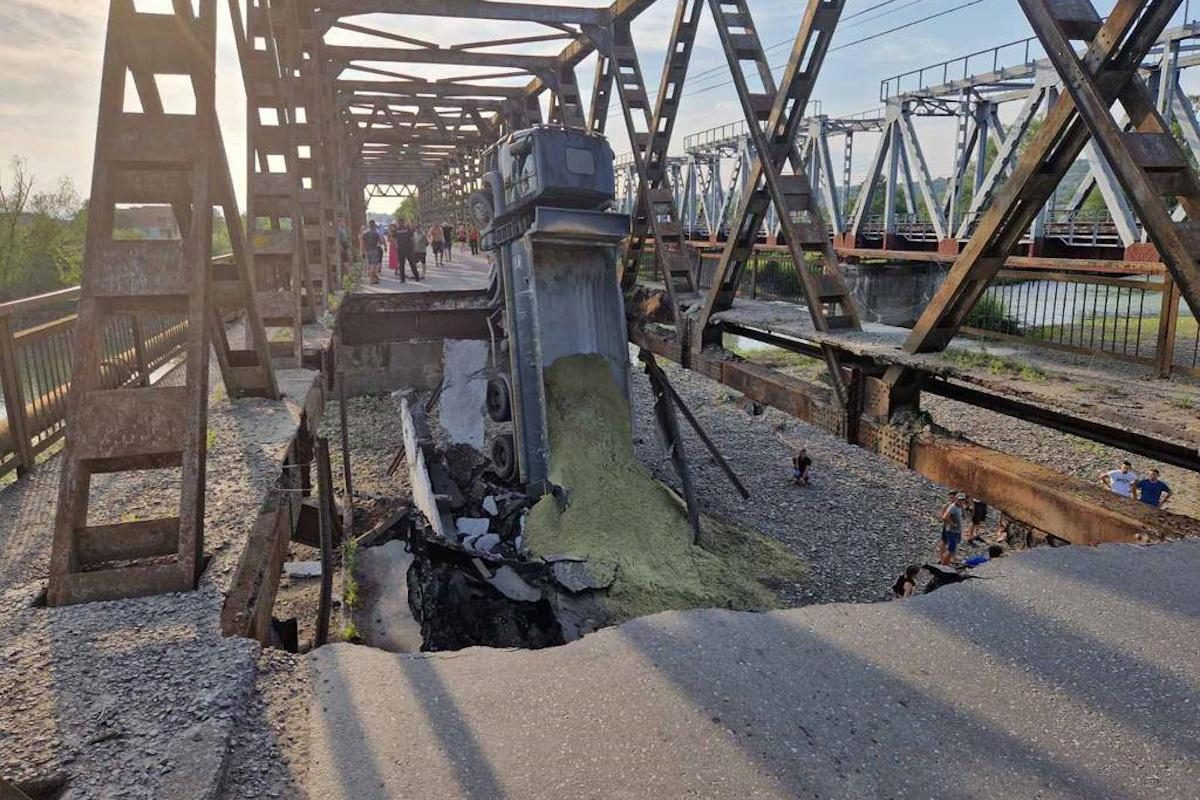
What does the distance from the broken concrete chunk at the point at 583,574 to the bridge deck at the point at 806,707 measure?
104 inches

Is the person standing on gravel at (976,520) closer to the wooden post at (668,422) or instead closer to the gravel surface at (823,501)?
the gravel surface at (823,501)

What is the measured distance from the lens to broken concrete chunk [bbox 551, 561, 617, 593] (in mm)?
6020

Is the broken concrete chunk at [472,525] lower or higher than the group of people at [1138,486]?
higher

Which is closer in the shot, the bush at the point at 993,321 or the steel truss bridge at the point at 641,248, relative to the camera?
the steel truss bridge at the point at 641,248

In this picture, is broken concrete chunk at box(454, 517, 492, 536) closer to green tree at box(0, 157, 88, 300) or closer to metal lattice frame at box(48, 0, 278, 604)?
metal lattice frame at box(48, 0, 278, 604)

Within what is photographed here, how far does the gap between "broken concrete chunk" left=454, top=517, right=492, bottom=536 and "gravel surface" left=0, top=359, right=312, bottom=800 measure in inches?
142

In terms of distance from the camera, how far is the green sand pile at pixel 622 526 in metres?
6.57

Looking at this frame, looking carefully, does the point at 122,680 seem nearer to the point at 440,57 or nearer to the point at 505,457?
the point at 505,457

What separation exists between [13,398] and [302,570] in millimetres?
2695

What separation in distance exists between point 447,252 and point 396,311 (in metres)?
17.2

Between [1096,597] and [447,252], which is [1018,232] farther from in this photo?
[447,252]

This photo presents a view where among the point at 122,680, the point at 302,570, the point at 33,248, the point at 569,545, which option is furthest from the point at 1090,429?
the point at 33,248

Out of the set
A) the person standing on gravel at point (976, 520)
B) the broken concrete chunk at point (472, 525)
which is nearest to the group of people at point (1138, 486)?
the person standing on gravel at point (976, 520)

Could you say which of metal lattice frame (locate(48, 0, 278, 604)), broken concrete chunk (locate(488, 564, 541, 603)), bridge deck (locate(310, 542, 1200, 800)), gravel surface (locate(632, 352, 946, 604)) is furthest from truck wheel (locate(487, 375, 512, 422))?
bridge deck (locate(310, 542, 1200, 800))
